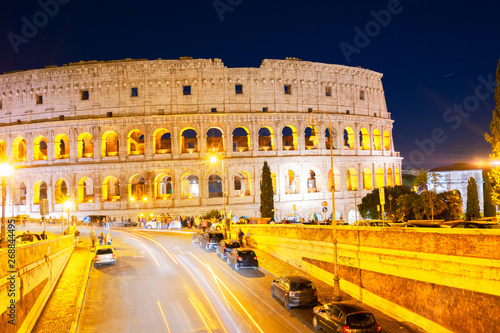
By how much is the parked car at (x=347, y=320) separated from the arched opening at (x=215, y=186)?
1529 inches

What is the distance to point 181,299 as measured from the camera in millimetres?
19344

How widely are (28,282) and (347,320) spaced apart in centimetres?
1245

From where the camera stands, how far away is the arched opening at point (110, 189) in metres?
51.8

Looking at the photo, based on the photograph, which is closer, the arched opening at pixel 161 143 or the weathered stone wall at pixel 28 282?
the weathered stone wall at pixel 28 282

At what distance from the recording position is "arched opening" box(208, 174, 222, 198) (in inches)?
2116

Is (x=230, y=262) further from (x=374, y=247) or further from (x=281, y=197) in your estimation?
(x=281, y=197)

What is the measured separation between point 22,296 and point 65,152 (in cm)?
4595

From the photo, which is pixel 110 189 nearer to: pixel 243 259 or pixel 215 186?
pixel 215 186

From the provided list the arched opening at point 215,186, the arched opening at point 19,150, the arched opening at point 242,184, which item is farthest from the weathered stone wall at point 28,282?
the arched opening at point 19,150

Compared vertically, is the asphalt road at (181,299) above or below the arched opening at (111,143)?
below

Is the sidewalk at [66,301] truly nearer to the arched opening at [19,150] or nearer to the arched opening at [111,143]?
the arched opening at [111,143]

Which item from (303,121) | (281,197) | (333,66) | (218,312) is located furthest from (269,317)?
(333,66)

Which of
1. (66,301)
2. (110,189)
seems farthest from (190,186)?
(66,301)

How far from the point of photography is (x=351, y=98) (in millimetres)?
57719
